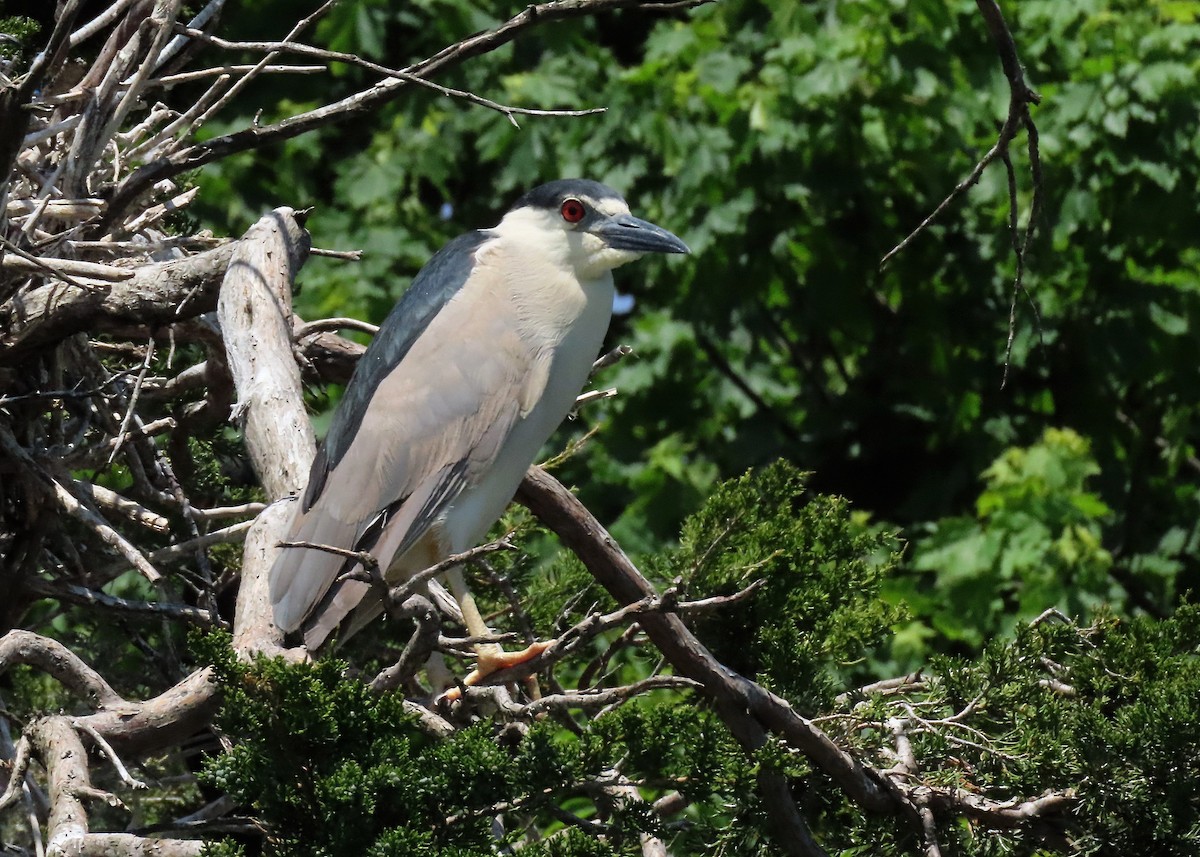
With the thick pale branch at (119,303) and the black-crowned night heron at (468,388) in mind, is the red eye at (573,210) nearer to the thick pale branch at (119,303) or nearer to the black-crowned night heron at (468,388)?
the black-crowned night heron at (468,388)

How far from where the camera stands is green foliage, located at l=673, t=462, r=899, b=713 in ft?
9.96

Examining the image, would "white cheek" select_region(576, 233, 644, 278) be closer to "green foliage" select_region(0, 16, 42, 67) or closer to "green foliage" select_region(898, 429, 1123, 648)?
"green foliage" select_region(0, 16, 42, 67)

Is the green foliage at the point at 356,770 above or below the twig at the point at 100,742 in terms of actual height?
above

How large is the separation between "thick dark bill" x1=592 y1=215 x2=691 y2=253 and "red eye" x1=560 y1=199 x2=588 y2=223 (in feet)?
0.16

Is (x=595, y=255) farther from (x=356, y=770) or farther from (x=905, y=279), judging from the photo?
(x=905, y=279)

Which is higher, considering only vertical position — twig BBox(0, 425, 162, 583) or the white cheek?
the white cheek

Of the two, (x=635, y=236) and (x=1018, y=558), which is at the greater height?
(x=635, y=236)

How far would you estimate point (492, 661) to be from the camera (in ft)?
8.68

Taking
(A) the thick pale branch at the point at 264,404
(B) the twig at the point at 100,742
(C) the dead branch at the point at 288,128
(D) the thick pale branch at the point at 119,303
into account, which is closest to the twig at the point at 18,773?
(B) the twig at the point at 100,742

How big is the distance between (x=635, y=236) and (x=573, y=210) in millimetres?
163

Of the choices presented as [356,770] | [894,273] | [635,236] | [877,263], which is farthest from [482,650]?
[894,273]

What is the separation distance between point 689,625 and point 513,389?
0.61 meters

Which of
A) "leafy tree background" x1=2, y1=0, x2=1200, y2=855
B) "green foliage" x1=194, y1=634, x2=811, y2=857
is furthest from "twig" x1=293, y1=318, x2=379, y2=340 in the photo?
"leafy tree background" x1=2, y1=0, x2=1200, y2=855

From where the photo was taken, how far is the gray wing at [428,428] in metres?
2.76
